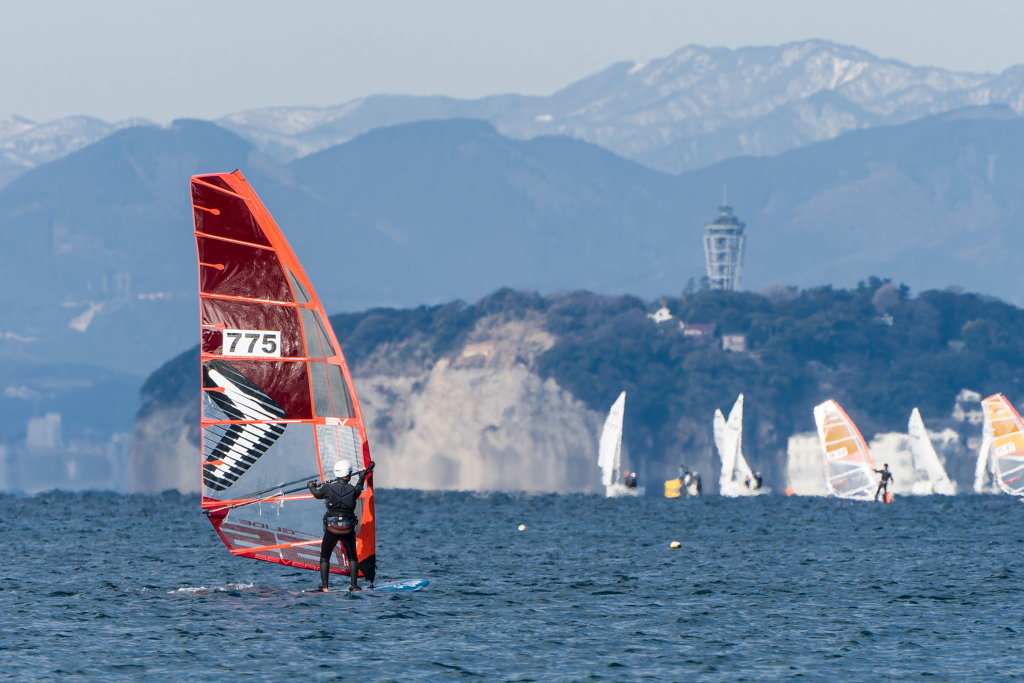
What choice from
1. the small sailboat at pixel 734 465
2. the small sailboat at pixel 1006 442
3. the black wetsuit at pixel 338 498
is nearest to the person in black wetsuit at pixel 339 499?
the black wetsuit at pixel 338 498

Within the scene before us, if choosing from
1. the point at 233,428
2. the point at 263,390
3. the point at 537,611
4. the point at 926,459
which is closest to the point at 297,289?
the point at 263,390

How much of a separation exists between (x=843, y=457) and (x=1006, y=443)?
1384cm

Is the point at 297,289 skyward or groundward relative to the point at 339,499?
skyward

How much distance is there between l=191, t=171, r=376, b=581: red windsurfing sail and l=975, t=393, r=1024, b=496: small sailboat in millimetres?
61778

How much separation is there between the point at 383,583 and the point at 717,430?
93584 millimetres

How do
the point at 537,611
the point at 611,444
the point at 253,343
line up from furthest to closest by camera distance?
1. the point at 611,444
2. the point at 537,611
3. the point at 253,343

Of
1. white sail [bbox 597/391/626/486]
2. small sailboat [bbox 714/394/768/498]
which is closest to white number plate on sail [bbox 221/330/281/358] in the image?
white sail [bbox 597/391/626/486]

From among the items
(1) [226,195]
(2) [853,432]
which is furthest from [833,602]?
(2) [853,432]

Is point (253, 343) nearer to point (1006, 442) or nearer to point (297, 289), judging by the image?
point (297, 289)

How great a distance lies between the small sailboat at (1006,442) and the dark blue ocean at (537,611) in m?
24.1

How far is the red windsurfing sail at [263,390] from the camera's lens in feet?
107

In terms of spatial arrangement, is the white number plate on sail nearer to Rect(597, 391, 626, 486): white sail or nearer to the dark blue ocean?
the dark blue ocean

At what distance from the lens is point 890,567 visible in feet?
159

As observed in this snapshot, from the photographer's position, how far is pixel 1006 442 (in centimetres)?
8788
